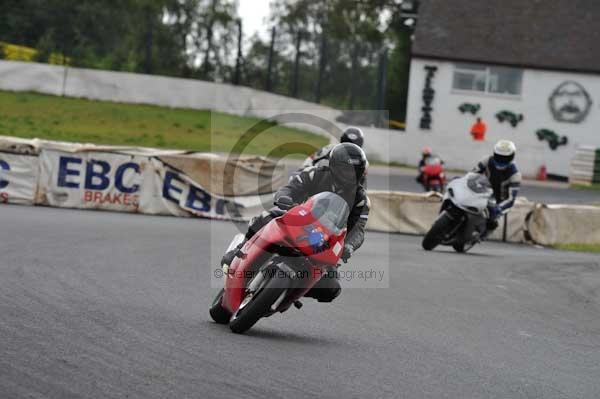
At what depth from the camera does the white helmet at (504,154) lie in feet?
53.8

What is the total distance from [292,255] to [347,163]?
2.57 ft

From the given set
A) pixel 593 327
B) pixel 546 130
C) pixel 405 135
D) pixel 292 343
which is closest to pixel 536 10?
pixel 546 130

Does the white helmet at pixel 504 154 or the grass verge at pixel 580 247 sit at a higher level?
the white helmet at pixel 504 154

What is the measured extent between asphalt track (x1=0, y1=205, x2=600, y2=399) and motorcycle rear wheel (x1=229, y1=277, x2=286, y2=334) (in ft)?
0.38

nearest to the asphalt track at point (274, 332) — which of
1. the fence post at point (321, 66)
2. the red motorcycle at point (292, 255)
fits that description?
the red motorcycle at point (292, 255)

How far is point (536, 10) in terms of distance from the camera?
135 ft

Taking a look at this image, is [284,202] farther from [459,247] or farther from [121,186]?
[121,186]

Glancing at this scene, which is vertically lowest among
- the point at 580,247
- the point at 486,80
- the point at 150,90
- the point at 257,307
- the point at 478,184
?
the point at 580,247

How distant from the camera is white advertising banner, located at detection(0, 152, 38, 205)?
60.1 ft

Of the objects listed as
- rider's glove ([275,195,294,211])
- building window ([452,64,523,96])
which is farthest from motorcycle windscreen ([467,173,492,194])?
building window ([452,64,523,96])

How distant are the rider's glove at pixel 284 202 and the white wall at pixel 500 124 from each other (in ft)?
96.5

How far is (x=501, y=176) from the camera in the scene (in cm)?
1672

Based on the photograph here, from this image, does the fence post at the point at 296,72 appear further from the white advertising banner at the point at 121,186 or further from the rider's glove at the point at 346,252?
the rider's glove at the point at 346,252

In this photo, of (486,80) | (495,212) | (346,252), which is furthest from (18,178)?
(486,80)
